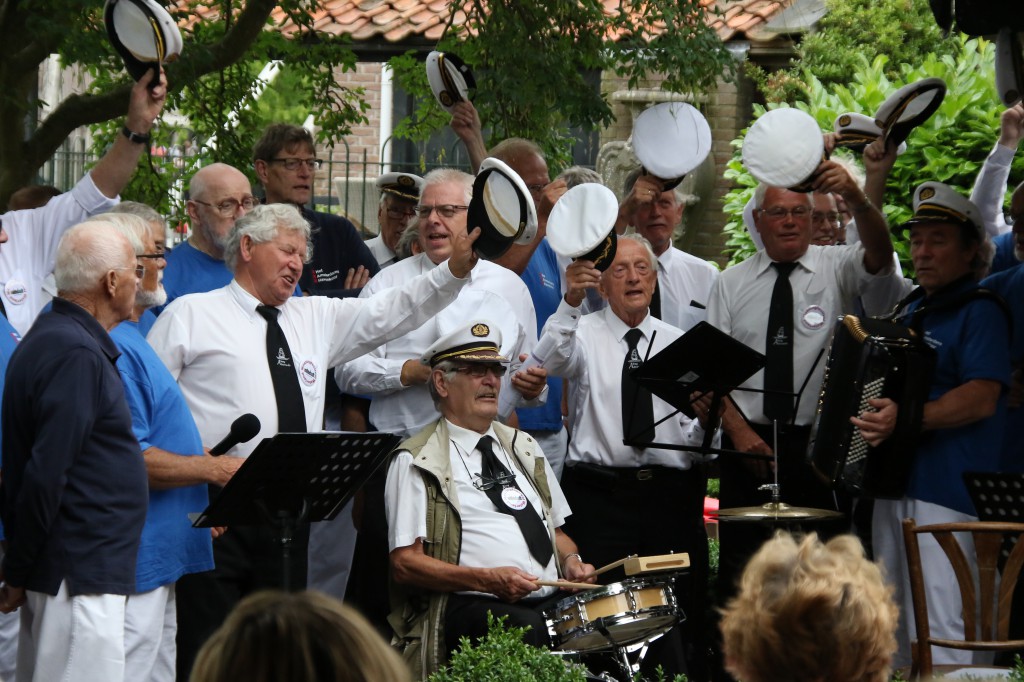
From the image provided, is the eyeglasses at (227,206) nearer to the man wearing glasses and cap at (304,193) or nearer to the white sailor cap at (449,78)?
the man wearing glasses and cap at (304,193)

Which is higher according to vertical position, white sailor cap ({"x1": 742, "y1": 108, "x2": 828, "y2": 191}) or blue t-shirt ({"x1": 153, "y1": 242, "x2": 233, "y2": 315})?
white sailor cap ({"x1": 742, "y1": 108, "x2": 828, "y2": 191})

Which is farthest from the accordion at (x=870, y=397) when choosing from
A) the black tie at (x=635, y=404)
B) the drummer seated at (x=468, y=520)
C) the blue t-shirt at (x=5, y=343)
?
the blue t-shirt at (x=5, y=343)

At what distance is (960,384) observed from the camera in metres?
6.18

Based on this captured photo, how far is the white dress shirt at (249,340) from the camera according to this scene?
5633 millimetres

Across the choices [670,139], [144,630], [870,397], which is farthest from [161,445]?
[670,139]

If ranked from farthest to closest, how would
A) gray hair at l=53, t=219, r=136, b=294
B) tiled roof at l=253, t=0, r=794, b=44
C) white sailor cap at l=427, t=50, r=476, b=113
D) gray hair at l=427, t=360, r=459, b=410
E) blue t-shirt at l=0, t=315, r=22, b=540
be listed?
tiled roof at l=253, t=0, r=794, b=44 < white sailor cap at l=427, t=50, r=476, b=113 < gray hair at l=427, t=360, r=459, b=410 < blue t-shirt at l=0, t=315, r=22, b=540 < gray hair at l=53, t=219, r=136, b=294

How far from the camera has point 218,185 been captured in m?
6.59

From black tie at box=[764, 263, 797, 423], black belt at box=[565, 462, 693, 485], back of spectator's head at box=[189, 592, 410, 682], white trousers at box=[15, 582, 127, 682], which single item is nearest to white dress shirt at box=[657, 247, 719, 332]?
black tie at box=[764, 263, 797, 423]

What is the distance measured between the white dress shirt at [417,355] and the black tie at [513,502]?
0.57 m

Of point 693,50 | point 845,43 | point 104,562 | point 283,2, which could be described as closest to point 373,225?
point 845,43

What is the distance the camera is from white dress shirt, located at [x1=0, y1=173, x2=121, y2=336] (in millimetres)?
6148

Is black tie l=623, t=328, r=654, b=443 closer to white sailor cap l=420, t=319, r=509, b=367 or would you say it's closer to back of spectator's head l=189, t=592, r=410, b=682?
white sailor cap l=420, t=319, r=509, b=367

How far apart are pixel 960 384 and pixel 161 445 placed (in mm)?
3391

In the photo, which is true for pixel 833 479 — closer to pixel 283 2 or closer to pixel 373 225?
pixel 283 2
